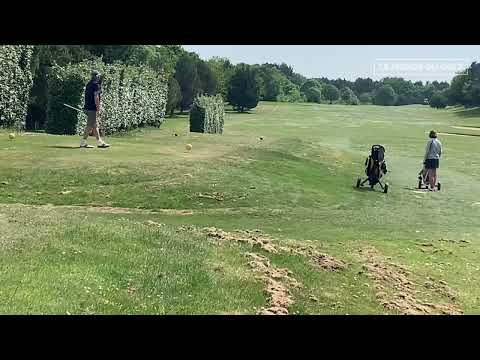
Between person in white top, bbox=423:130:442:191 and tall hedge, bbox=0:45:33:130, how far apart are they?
15551mm

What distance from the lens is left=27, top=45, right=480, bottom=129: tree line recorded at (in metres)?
30.3

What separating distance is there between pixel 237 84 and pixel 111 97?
91.9 feet

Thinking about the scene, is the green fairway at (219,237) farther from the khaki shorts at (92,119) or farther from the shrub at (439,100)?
the shrub at (439,100)

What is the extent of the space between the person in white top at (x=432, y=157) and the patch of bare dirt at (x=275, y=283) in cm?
931

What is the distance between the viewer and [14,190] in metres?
11.4

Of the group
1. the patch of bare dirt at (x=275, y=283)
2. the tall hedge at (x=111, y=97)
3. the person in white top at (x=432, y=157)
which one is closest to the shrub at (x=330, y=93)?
the tall hedge at (x=111, y=97)

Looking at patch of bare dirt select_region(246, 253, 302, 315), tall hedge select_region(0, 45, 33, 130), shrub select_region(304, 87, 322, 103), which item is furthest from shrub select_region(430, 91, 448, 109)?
patch of bare dirt select_region(246, 253, 302, 315)

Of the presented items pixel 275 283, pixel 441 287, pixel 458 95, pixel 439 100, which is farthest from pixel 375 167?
pixel 439 100

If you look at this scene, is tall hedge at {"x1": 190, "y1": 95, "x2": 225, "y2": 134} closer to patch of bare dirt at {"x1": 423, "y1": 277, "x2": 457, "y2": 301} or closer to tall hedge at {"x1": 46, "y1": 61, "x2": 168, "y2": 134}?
tall hedge at {"x1": 46, "y1": 61, "x2": 168, "y2": 134}

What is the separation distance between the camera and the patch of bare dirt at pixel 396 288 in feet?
23.2
